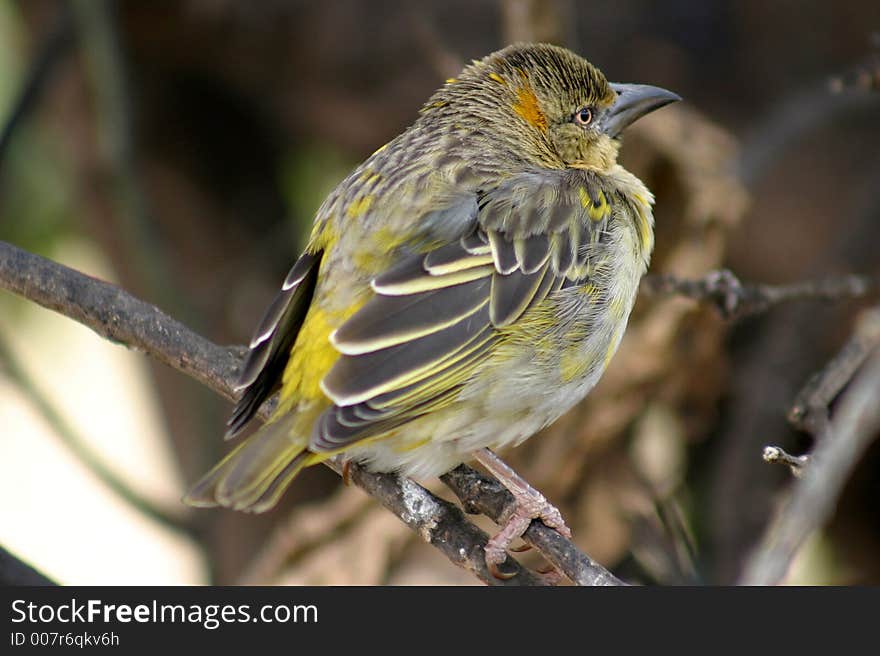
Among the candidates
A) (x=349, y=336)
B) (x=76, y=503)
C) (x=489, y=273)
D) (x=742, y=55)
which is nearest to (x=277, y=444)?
→ (x=349, y=336)

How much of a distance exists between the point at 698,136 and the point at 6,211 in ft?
10.2

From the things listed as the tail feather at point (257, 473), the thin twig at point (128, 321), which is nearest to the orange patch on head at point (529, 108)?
the thin twig at point (128, 321)

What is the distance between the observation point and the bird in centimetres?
280

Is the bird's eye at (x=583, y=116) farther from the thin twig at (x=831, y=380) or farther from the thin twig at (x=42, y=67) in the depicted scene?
the thin twig at (x=42, y=67)

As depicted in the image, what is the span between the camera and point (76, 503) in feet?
21.4

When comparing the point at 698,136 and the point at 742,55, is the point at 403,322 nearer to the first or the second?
the point at 698,136

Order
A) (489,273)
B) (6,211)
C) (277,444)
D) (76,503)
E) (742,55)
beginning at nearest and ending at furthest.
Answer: (277,444), (489,273), (742,55), (6,211), (76,503)

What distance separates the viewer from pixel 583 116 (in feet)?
12.4

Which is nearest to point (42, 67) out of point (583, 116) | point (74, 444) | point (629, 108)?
point (74, 444)

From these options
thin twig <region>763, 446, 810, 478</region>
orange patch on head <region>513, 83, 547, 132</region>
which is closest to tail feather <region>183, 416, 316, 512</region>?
thin twig <region>763, 446, 810, 478</region>

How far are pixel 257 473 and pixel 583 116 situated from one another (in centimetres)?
168

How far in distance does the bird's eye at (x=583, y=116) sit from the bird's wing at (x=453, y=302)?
0.41m

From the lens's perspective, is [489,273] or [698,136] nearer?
[489,273]
